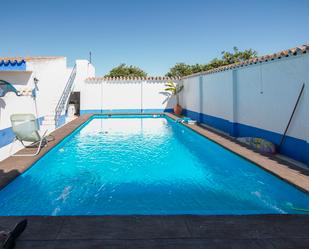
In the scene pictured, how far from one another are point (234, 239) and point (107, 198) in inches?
107

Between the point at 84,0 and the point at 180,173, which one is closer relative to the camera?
the point at 180,173

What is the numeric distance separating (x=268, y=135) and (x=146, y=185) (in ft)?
16.0

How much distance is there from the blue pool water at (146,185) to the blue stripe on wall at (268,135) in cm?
132

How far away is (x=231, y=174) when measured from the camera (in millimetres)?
6523

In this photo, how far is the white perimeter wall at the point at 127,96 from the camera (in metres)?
22.2

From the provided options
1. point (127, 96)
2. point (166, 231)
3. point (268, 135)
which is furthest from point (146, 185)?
point (127, 96)

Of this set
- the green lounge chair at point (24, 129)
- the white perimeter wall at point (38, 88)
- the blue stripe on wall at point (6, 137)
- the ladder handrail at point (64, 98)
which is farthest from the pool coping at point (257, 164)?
the ladder handrail at point (64, 98)

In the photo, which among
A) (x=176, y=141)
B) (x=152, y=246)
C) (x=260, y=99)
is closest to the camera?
(x=152, y=246)

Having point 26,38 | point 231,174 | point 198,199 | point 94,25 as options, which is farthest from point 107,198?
point 26,38

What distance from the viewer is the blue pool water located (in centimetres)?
458

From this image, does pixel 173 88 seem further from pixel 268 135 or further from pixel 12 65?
pixel 268 135

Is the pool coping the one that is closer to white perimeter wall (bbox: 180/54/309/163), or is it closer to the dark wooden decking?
white perimeter wall (bbox: 180/54/309/163)

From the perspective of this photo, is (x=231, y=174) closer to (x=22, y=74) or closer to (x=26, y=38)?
(x=22, y=74)

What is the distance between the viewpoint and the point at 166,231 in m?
3.29
